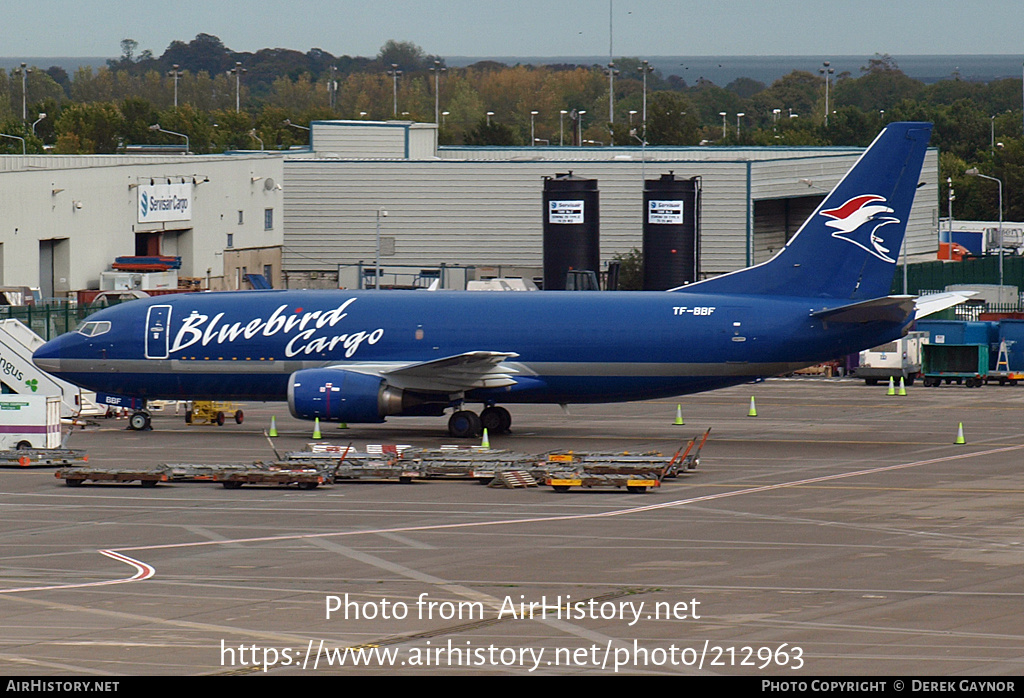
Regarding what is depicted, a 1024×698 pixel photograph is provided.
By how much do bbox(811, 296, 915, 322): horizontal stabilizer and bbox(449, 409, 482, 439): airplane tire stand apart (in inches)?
424

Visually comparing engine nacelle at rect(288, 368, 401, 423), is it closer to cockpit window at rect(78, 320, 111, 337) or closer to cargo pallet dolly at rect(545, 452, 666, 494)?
cockpit window at rect(78, 320, 111, 337)

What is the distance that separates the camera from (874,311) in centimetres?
4259

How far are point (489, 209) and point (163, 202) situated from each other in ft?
75.0

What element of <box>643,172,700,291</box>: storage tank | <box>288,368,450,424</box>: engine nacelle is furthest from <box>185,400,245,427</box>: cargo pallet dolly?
<box>643,172,700,291</box>: storage tank

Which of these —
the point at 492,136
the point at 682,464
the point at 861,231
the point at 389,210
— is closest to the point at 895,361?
the point at 861,231

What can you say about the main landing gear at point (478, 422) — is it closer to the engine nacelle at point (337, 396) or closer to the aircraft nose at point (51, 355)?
the engine nacelle at point (337, 396)

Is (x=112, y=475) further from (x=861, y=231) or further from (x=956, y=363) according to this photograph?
(x=956, y=363)

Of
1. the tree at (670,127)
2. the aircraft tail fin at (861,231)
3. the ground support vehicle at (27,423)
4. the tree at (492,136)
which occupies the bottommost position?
the ground support vehicle at (27,423)

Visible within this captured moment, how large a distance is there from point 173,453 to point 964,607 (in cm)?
2598

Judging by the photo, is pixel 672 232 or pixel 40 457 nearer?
pixel 40 457

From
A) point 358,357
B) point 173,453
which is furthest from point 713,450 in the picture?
point 173,453

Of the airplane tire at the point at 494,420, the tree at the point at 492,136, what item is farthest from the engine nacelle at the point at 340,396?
the tree at the point at 492,136

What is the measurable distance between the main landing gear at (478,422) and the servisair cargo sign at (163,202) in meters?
42.2

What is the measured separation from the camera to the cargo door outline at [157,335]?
46.2 meters
